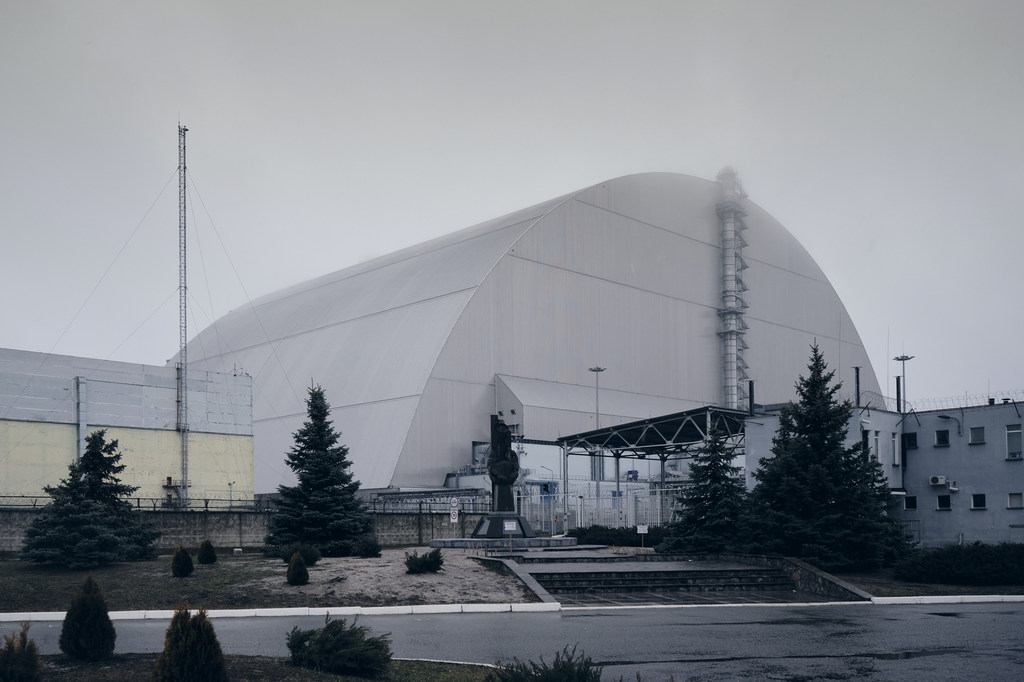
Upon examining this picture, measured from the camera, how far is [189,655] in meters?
9.80

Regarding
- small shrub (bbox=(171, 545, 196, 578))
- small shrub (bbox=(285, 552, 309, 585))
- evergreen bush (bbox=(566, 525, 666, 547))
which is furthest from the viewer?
evergreen bush (bbox=(566, 525, 666, 547))

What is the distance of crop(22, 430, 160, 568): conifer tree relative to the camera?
85.8 ft

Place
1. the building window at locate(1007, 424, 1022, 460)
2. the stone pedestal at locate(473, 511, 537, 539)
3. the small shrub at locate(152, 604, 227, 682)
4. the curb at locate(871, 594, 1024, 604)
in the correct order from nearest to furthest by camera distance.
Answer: the small shrub at locate(152, 604, 227, 682) < the curb at locate(871, 594, 1024, 604) < the building window at locate(1007, 424, 1022, 460) < the stone pedestal at locate(473, 511, 537, 539)

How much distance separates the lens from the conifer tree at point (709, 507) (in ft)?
117

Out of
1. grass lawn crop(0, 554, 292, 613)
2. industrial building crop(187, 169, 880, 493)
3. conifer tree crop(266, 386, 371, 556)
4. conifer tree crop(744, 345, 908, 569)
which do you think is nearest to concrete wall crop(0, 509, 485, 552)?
conifer tree crop(266, 386, 371, 556)

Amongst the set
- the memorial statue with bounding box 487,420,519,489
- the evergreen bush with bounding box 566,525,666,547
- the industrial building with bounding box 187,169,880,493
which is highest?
the industrial building with bounding box 187,169,880,493

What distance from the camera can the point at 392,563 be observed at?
28922 mm

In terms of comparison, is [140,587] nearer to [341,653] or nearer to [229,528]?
[229,528]

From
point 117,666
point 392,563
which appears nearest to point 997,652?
point 117,666

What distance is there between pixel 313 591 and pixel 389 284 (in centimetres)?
4980

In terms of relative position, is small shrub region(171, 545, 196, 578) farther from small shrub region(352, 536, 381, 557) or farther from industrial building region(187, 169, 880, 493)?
industrial building region(187, 169, 880, 493)

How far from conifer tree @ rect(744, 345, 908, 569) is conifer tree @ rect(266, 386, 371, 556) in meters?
13.0

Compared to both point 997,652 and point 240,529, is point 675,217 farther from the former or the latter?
point 997,652

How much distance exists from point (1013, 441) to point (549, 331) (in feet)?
109
